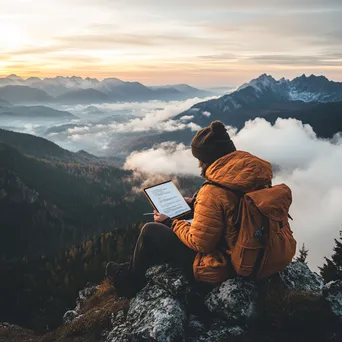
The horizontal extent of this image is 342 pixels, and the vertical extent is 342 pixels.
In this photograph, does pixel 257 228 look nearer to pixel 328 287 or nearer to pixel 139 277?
pixel 328 287

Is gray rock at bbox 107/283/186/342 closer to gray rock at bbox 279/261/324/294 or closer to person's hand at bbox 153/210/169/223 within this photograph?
person's hand at bbox 153/210/169/223

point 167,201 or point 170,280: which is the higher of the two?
point 167,201

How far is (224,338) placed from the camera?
27.5 feet

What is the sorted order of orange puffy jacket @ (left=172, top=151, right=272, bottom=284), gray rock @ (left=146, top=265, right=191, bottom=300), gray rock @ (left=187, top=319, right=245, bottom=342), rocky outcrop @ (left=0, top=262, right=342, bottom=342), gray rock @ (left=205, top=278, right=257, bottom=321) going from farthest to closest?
gray rock @ (left=146, top=265, right=191, bottom=300)
gray rock @ (left=205, top=278, right=257, bottom=321)
gray rock @ (left=187, top=319, right=245, bottom=342)
rocky outcrop @ (left=0, top=262, right=342, bottom=342)
orange puffy jacket @ (left=172, top=151, right=272, bottom=284)

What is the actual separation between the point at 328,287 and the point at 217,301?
292 centimetres

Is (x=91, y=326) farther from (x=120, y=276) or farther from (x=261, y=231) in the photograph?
(x=261, y=231)

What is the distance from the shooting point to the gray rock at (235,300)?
862 cm

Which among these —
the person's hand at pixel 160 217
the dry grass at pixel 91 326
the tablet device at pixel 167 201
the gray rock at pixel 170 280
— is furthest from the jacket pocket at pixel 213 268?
the dry grass at pixel 91 326

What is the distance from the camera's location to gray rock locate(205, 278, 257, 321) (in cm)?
862

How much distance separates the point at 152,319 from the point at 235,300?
7.18 feet

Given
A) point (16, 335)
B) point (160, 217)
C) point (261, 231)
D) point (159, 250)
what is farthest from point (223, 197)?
point (16, 335)

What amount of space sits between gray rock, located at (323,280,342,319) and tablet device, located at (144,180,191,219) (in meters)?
4.24

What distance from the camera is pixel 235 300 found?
8.63 metres

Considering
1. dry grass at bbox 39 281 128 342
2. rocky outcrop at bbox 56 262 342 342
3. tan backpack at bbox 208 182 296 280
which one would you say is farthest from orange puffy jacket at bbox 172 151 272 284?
dry grass at bbox 39 281 128 342
